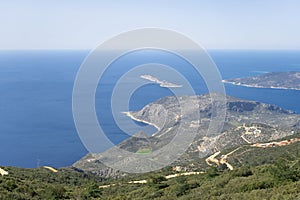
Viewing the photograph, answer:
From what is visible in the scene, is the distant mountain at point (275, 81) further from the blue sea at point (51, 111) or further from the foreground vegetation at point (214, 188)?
the foreground vegetation at point (214, 188)

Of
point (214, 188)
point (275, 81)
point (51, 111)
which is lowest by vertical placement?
point (51, 111)

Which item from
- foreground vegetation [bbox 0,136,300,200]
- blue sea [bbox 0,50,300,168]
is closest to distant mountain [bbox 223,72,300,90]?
blue sea [bbox 0,50,300,168]

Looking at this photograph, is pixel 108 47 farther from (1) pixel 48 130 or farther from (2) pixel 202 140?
(1) pixel 48 130

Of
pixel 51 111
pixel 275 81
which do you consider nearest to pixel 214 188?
pixel 51 111

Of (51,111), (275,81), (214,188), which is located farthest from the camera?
(275,81)

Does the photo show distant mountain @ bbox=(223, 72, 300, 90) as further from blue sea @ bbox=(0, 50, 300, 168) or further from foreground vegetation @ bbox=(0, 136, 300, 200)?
foreground vegetation @ bbox=(0, 136, 300, 200)

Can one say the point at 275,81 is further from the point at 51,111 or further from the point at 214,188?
the point at 214,188

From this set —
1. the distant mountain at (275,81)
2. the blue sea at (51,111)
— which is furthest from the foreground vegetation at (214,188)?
the distant mountain at (275,81)

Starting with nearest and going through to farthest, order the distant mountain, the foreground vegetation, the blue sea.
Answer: the foreground vegetation → the blue sea → the distant mountain

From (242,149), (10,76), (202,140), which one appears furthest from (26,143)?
(10,76)
